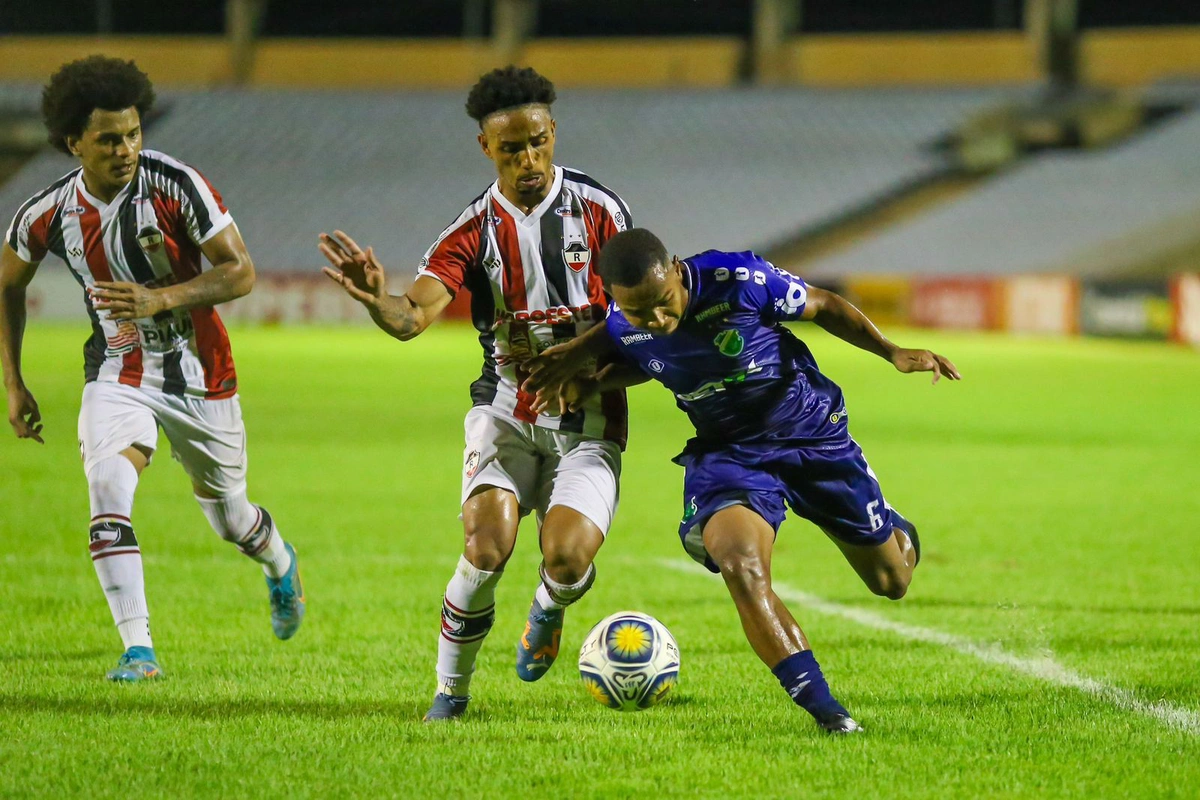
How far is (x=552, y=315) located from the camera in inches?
235

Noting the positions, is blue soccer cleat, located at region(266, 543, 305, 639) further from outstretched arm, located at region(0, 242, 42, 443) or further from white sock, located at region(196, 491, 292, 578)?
outstretched arm, located at region(0, 242, 42, 443)

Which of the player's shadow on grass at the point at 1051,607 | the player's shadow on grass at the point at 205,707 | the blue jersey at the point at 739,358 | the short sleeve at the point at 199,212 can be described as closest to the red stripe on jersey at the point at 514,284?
the blue jersey at the point at 739,358

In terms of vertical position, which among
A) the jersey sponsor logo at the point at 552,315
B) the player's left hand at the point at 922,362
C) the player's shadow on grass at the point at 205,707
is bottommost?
the player's shadow on grass at the point at 205,707

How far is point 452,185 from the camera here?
148 ft

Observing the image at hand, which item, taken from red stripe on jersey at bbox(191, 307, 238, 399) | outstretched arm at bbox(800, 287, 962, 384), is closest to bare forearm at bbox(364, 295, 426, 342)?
outstretched arm at bbox(800, 287, 962, 384)

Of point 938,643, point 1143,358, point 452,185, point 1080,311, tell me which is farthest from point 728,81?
point 938,643

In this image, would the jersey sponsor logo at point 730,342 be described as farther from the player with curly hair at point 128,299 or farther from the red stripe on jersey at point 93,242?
the red stripe on jersey at point 93,242

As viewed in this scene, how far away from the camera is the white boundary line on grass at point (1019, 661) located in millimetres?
5648

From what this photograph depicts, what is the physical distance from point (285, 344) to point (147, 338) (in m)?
25.2

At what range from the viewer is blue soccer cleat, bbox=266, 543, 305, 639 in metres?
7.19

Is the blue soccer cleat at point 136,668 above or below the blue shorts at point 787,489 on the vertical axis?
below

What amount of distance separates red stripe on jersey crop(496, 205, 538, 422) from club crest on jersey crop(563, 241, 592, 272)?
0.17 meters

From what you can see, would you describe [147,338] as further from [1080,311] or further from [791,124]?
[791,124]

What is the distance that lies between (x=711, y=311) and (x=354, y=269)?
1259 mm
